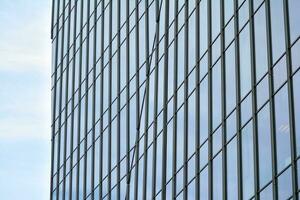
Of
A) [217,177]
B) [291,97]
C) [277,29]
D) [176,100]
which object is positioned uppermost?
[176,100]

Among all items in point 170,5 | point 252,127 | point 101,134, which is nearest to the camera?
point 252,127

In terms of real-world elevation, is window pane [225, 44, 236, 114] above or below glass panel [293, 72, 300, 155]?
above

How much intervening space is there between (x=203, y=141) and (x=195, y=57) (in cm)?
436

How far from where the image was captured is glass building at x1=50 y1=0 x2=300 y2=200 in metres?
29.3

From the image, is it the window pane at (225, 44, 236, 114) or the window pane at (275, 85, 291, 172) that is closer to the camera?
the window pane at (275, 85, 291, 172)

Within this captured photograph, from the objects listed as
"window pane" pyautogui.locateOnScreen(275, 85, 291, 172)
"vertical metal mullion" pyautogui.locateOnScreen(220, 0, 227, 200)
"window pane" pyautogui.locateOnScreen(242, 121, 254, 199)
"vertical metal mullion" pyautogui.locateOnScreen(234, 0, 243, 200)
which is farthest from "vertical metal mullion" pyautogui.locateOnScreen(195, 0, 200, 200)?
"window pane" pyautogui.locateOnScreen(275, 85, 291, 172)

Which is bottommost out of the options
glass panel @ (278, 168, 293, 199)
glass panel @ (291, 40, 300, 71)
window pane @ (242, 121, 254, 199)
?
glass panel @ (278, 168, 293, 199)

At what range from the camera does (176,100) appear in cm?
3978

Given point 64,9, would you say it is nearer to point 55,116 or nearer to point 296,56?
point 55,116

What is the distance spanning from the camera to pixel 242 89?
106 feet

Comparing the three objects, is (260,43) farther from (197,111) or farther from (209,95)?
(197,111)

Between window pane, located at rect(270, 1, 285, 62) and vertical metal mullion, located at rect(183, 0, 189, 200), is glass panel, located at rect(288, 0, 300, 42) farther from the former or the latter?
vertical metal mullion, located at rect(183, 0, 189, 200)

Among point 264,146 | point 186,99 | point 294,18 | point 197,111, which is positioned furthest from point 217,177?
point 294,18

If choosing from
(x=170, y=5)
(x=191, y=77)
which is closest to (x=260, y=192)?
(x=191, y=77)
